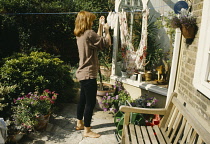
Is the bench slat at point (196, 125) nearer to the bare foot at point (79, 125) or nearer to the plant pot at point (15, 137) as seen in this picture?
the bare foot at point (79, 125)

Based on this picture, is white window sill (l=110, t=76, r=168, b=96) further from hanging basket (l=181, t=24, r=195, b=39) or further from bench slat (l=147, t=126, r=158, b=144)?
hanging basket (l=181, t=24, r=195, b=39)

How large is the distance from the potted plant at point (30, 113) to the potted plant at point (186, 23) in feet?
8.10

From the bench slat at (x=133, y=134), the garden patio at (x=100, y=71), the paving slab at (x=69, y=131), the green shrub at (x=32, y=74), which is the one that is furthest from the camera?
the green shrub at (x=32, y=74)

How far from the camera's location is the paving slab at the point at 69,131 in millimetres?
3191

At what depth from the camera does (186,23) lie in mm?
2449

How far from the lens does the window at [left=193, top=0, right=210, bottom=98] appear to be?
7.19 ft

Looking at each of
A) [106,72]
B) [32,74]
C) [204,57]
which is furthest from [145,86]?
[32,74]

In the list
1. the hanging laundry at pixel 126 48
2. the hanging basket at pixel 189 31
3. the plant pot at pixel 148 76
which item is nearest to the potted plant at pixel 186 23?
the hanging basket at pixel 189 31

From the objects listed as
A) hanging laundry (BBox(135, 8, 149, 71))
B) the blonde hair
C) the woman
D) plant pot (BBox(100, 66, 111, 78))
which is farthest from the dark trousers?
plant pot (BBox(100, 66, 111, 78))

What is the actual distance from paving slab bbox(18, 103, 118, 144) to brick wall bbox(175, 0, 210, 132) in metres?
1.35

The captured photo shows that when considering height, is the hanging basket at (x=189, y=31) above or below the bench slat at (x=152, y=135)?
above

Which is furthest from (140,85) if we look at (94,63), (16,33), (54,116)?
(16,33)

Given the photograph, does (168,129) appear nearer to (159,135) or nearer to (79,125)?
(159,135)

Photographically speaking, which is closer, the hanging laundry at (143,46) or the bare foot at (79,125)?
the bare foot at (79,125)
